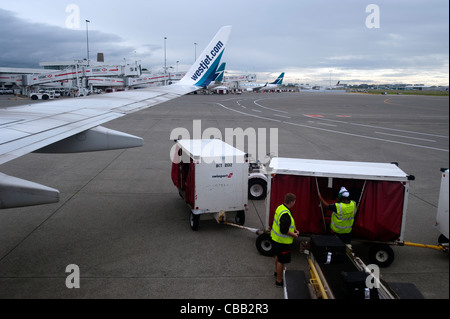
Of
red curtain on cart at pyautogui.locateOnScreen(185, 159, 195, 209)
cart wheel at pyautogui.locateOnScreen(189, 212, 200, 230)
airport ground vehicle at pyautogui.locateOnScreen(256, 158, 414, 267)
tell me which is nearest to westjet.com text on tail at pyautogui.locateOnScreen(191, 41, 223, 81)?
red curtain on cart at pyautogui.locateOnScreen(185, 159, 195, 209)

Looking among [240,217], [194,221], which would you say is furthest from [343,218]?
[194,221]

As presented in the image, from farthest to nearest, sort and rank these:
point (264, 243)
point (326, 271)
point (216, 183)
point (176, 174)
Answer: point (176, 174)
point (216, 183)
point (264, 243)
point (326, 271)

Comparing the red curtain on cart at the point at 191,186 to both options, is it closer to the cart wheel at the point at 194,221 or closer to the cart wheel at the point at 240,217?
the cart wheel at the point at 194,221

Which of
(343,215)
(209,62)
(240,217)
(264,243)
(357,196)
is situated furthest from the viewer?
(209,62)

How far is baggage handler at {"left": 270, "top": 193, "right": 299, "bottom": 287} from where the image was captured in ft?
22.0

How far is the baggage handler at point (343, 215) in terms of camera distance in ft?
24.4

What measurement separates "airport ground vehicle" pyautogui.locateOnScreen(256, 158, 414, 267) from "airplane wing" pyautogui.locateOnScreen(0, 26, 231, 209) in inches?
157

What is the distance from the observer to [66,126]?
6.78m

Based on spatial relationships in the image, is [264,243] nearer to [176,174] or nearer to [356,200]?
[356,200]

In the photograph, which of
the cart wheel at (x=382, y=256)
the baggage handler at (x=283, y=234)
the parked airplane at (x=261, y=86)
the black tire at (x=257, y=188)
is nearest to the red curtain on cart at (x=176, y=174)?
the black tire at (x=257, y=188)

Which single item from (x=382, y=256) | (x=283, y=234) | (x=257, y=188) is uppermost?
(x=283, y=234)

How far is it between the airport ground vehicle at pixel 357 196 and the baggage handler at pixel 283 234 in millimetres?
1315

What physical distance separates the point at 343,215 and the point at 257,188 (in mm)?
4835
